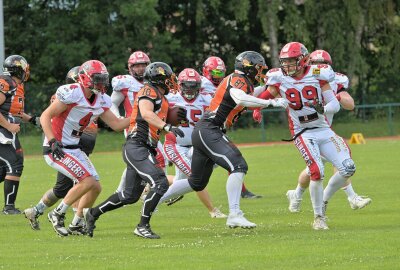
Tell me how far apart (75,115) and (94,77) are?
20.7 inches

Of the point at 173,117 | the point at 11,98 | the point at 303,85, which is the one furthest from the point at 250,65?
the point at 11,98

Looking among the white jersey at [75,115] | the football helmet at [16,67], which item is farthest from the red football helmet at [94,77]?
the football helmet at [16,67]

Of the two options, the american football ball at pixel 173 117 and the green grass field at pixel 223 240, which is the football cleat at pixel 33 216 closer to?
the green grass field at pixel 223 240

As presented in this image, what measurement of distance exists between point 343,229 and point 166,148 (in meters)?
3.43

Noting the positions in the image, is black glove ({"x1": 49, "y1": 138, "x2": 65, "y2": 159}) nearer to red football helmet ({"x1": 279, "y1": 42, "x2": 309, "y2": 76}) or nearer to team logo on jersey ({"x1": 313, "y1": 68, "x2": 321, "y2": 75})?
red football helmet ({"x1": 279, "y1": 42, "x2": 309, "y2": 76})

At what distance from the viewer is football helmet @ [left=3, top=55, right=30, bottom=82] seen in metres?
14.5

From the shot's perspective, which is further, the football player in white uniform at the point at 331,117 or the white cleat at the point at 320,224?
the football player in white uniform at the point at 331,117

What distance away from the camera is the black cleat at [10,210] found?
1461 centimetres

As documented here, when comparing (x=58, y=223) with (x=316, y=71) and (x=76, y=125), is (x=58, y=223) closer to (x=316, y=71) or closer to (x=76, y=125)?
(x=76, y=125)

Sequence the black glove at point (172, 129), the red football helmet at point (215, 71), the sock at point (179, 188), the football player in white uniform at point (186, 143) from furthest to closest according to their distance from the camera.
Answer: the red football helmet at point (215, 71) → the football player in white uniform at point (186, 143) → the sock at point (179, 188) → the black glove at point (172, 129)

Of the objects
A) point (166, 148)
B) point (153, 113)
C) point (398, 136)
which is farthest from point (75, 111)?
point (398, 136)

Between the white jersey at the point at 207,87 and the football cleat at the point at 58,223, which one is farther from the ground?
the white jersey at the point at 207,87

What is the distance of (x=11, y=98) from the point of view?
14766 mm

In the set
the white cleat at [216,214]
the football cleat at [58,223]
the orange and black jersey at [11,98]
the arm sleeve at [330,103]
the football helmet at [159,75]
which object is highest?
the football helmet at [159,75]
